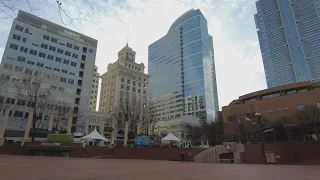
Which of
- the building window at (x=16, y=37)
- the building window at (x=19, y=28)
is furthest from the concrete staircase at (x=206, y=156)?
the building window at (x=19, y=28)

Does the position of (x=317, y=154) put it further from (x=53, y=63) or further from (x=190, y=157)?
(x=53, y=63)

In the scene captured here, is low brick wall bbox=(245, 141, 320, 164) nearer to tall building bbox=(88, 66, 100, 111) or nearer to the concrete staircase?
the concrete staircase

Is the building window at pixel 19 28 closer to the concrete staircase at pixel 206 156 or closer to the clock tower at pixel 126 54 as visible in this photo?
the clock tower at pixel 126 54

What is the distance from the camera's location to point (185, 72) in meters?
154

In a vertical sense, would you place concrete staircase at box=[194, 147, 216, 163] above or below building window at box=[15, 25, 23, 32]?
below

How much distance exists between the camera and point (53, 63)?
5991 centimetres

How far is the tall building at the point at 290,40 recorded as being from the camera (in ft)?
413

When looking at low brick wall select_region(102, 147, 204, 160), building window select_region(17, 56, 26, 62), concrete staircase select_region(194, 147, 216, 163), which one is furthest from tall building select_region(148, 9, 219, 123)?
concrete staircase select_region(194, 147, 216, 163)

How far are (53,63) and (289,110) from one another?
73566 mm

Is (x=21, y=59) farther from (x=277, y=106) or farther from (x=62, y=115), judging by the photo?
(x=277, y=106)

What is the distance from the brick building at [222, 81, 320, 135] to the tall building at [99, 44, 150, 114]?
40343 millimetres

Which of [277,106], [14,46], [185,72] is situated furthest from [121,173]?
[185,72]

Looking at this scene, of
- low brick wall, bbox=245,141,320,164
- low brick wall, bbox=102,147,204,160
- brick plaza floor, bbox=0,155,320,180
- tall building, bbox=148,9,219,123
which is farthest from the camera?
tall building, bbox=148,9,219,123

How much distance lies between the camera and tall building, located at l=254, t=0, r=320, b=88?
126m
